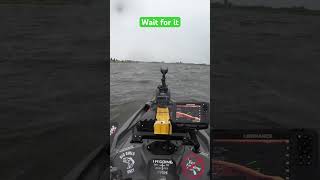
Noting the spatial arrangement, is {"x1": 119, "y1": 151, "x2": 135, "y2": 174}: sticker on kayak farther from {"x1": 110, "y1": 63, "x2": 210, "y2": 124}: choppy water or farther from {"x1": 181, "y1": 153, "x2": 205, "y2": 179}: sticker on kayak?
{"x1": 110, "y1": 63, "x2": 210, "y2": 124}: choppy water

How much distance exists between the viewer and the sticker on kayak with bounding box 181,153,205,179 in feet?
11.1

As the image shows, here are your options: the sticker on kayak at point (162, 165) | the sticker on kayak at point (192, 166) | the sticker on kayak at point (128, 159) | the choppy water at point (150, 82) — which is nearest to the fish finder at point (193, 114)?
the sticker on kayak at point (162, 165)

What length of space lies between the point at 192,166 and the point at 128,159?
68cm

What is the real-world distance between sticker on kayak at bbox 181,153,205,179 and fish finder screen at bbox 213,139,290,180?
149cm

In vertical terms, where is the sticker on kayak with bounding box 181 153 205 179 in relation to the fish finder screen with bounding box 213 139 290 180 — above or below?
below

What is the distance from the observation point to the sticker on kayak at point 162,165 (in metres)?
2.85

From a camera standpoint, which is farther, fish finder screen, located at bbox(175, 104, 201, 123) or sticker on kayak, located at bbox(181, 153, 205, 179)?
sticker on kayak, located at bbox(181, 153, 205, 179)

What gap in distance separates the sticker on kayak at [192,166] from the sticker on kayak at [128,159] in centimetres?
52

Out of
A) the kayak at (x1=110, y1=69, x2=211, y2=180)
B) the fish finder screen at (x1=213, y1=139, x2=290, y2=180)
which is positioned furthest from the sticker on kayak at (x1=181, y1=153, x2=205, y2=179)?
the fish finder screen at (x1=213, y1=139, x2=290, y2=180)

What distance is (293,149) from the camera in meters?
1.84

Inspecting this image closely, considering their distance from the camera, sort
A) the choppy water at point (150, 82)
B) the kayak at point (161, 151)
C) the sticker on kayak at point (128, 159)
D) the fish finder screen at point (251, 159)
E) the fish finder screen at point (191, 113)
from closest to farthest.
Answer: the fish finder screen at point (251, 159) < the kayak at point (161, 151) < the fish finder screen at point (191, 113) < the sticker on kayak at point (128, 159) < the choppy water at point (150, 82)

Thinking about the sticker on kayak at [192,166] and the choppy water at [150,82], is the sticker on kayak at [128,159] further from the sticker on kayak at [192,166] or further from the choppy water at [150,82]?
the choppy water at [150,82]

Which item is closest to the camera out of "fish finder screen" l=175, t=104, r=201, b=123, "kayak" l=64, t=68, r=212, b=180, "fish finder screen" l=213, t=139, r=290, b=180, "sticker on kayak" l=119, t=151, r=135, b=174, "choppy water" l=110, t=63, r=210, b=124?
"fish finder screen" l=213, t=139, r=290, b=180

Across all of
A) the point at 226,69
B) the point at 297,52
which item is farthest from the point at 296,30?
the point at 226,69
